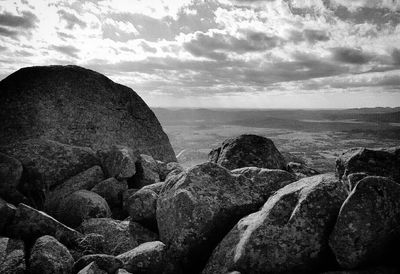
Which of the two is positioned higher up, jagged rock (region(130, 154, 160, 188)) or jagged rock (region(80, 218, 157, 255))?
jagged rock (region(130, 154, 160, 188))

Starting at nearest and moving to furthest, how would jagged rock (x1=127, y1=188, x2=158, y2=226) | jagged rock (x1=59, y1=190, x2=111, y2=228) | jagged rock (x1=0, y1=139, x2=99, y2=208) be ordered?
jagged rock (x1=127, y1=188, x2=158, y2=226), jagged rock (x1=59, y1=190, x2=111, y2=228), jagged rock (x1=0, y1=139, x2=99, y2=208)

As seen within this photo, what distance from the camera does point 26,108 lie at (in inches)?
745

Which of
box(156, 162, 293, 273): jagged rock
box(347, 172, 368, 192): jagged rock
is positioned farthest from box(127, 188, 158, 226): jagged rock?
box(347, 172, 368, 192): jagged rock

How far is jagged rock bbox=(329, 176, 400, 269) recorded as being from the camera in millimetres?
7594

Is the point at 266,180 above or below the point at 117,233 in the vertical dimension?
above

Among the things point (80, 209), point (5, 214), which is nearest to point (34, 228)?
point (5, 214)

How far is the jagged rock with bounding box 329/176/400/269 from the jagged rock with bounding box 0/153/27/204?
11.7m

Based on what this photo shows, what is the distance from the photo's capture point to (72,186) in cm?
1428

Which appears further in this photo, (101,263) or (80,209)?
(80,209)

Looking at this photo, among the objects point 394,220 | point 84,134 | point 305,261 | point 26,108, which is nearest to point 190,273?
point 305,261

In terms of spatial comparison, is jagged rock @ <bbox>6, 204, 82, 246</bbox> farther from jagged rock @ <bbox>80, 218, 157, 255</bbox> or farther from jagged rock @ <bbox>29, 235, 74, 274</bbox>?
jagged rock @ <bbox>80, 218, 157, 255</bbox>

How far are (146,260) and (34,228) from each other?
3709mm

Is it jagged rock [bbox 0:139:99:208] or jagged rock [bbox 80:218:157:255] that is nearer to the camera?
jagged rock [bbox 80:218:157:255]

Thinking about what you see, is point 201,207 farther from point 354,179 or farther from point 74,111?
point 74,111
